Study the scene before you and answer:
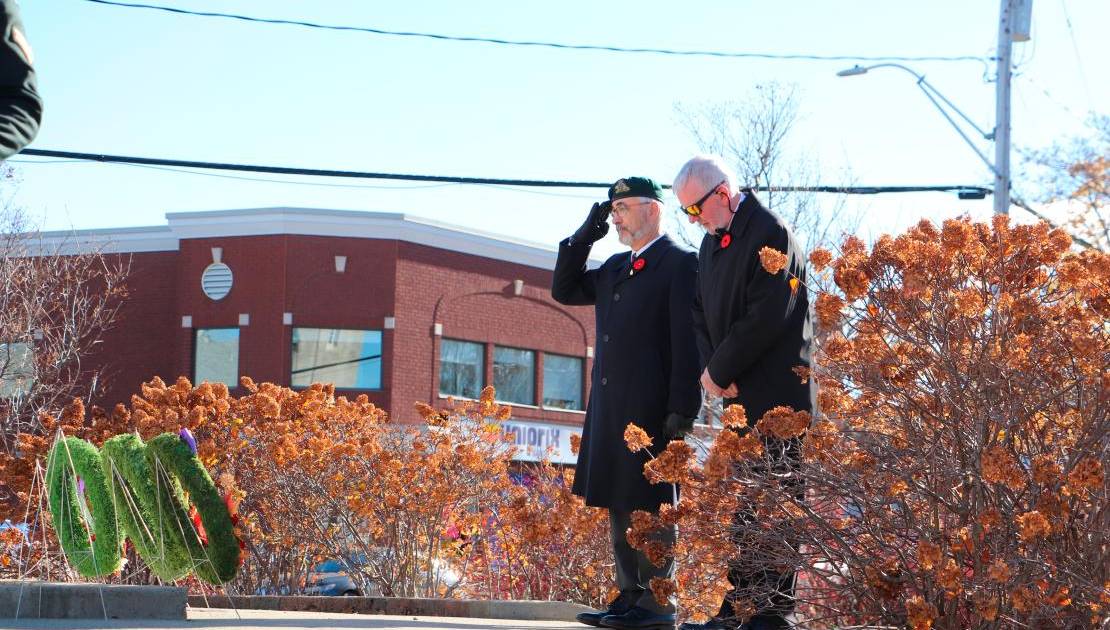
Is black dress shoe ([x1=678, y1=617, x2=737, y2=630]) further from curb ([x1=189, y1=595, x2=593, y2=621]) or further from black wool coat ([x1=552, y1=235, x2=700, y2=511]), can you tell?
curb ([x1=189, y1=595, x2=593, y2=621])

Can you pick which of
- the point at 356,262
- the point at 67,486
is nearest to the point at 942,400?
the point at 67,486

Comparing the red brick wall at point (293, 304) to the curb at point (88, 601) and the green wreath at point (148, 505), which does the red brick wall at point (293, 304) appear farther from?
the curb at point (88, 601)

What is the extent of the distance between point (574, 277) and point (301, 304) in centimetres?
2684

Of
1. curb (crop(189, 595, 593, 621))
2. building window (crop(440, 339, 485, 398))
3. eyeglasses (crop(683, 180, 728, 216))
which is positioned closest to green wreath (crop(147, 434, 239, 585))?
curb (crop(189, 595, 593, 621))

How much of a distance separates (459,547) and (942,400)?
697 cm

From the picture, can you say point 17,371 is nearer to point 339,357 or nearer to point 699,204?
point 339,357

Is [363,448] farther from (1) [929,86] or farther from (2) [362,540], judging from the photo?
(1) [929,86]

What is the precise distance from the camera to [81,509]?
6750mm

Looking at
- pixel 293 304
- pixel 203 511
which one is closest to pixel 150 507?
pixel 203 511

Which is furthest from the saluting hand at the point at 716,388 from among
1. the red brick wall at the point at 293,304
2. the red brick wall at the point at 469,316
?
the red brick wall at the point at 469,316

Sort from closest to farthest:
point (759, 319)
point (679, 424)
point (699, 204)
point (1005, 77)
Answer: point (759, 319)
point (699, 204)
point (679, 424)
point (1005, 77)

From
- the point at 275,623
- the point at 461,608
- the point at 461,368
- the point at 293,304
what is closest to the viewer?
the point at 275,623

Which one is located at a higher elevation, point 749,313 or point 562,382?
point 562,382

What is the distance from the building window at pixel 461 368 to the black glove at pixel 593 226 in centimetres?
2749
